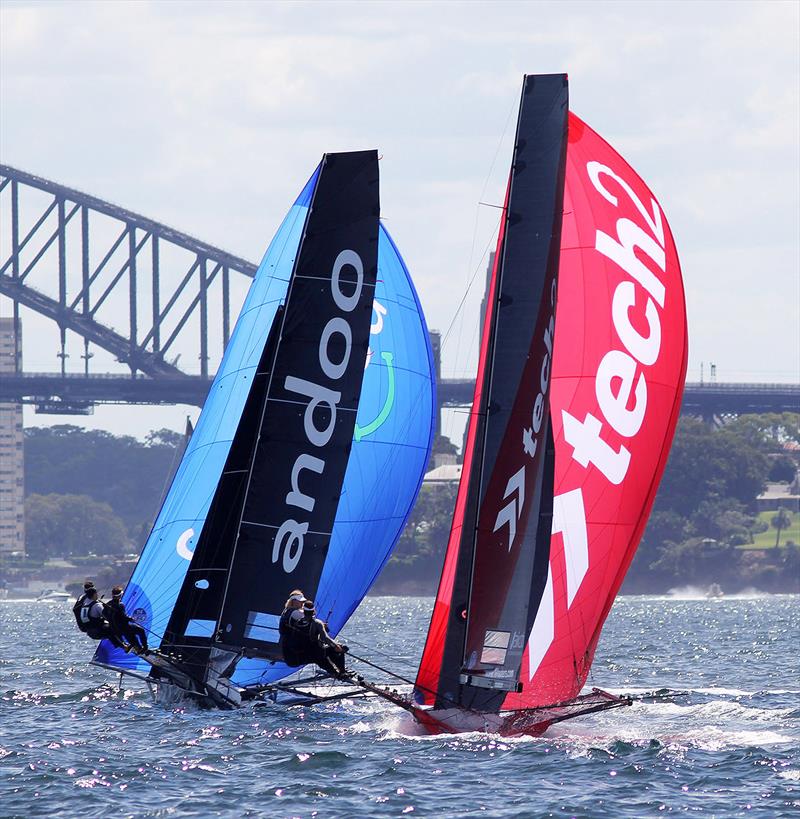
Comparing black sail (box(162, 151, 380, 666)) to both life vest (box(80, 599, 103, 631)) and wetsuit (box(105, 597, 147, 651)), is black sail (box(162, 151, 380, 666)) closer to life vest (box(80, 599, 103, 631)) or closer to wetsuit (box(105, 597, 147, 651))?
wetsuit (box(105, 597, 147, 651))

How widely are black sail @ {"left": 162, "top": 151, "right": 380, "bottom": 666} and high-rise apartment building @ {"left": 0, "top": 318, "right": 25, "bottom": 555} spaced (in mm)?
86883

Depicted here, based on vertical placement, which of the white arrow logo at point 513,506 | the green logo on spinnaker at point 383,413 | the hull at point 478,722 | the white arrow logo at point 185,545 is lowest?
the hull at point 478,722

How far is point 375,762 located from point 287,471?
2.78m

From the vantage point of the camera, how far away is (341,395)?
13227 millimetres

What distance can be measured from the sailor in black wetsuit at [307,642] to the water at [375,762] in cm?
55

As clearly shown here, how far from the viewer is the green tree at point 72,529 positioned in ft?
343

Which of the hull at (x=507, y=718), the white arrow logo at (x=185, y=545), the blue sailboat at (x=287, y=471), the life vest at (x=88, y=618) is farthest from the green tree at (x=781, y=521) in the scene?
the hull at (x=507, y=718)

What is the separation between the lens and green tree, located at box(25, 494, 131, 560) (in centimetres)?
10444

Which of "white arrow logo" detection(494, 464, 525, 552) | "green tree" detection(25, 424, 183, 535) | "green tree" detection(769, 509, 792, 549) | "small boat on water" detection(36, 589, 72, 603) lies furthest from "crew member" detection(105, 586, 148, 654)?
"green tree" detection(25, 424, 183, 535)

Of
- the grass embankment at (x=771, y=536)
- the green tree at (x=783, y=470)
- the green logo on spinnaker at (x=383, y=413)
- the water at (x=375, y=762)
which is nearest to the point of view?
the water at (x=375, y=762)

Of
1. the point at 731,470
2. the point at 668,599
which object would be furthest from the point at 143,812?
the point at 731,470

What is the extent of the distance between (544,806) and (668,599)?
212ft

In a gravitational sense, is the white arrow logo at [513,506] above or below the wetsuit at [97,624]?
above

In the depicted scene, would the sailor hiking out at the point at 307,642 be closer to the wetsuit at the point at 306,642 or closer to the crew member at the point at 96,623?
the wetsuit at the point at 306,642
